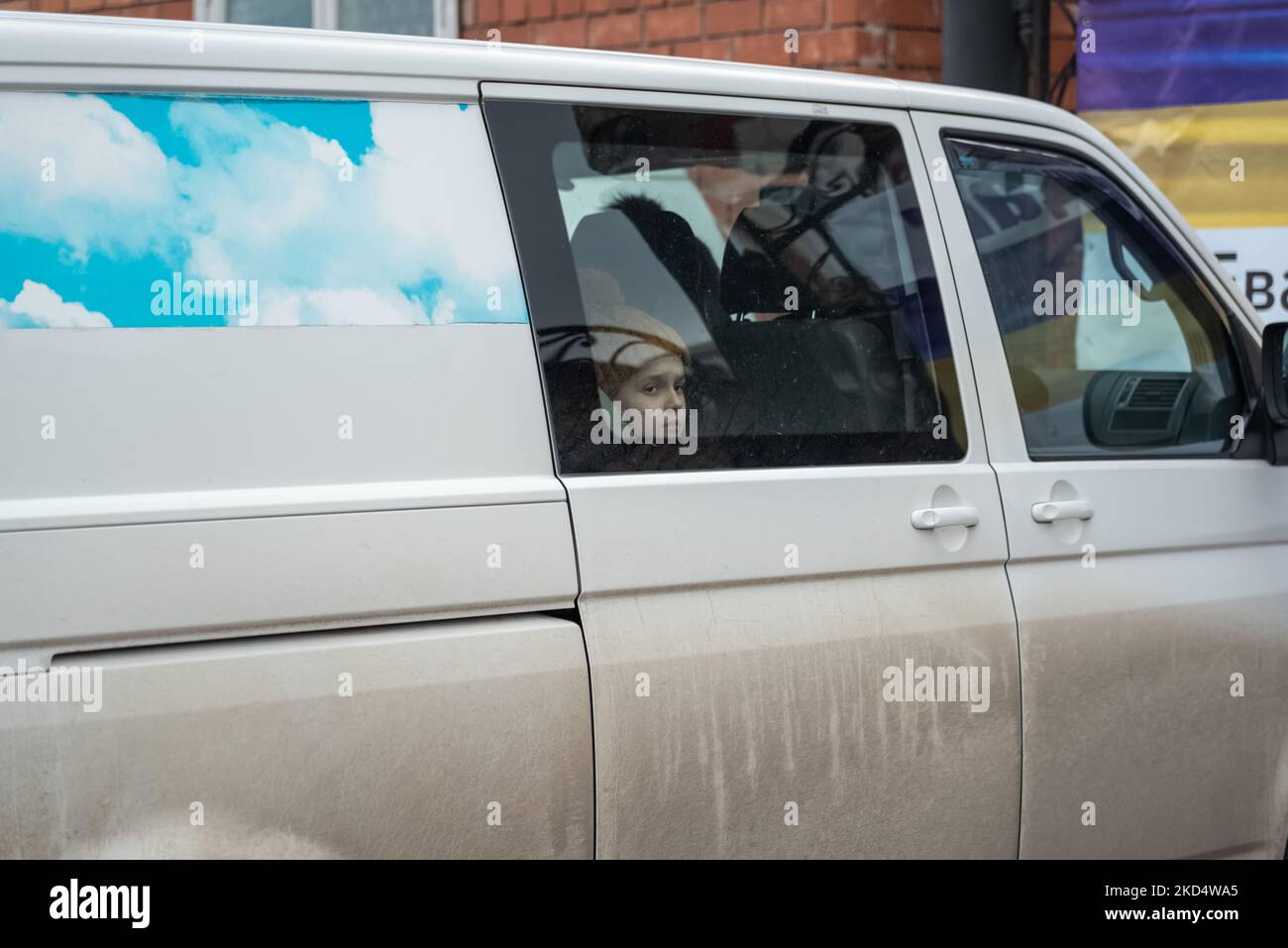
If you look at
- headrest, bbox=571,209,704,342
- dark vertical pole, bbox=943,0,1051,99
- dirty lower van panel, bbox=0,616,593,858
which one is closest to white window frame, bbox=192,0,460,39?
dark vertical pole, bbox=943,0,1051,99

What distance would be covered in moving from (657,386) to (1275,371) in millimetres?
1390

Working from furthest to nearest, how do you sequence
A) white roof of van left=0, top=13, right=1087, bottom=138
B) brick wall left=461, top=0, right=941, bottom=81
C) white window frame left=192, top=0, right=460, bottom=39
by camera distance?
white window frame left=192, top=0, right=460, bottom=39
brick wall left=461, top=0, right=941, bottom=81
white roof of van left=0, top=13, right=1087, bottom=138

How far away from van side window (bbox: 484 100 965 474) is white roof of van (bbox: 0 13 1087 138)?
0.06 m

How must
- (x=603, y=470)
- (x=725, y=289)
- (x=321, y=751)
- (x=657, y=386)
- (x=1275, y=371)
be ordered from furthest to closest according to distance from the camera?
(x=1275, y=371) → (x=725, y=289) → (x=657, y=386) → (x=603, y=470) → (x=321, y=751)

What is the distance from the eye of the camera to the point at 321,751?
204 centimetres

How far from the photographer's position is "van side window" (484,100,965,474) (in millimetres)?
2352

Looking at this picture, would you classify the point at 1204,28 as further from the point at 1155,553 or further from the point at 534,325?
the point at 534,325

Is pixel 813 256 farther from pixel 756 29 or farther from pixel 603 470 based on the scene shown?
pixel 756 29

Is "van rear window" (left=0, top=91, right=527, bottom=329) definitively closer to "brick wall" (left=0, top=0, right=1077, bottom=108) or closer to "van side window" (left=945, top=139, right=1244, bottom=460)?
"van side window" (left=945, top=139, right=1244, bottom=460)

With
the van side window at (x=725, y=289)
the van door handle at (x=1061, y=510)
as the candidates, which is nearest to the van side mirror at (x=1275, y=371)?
the van door handle at (x=1061, y=510)

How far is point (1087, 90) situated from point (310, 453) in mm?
4949

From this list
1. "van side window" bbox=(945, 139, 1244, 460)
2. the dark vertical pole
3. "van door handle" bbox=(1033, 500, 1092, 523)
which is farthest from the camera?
the dark vertical pole

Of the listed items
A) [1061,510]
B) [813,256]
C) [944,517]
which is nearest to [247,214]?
[813,256]
